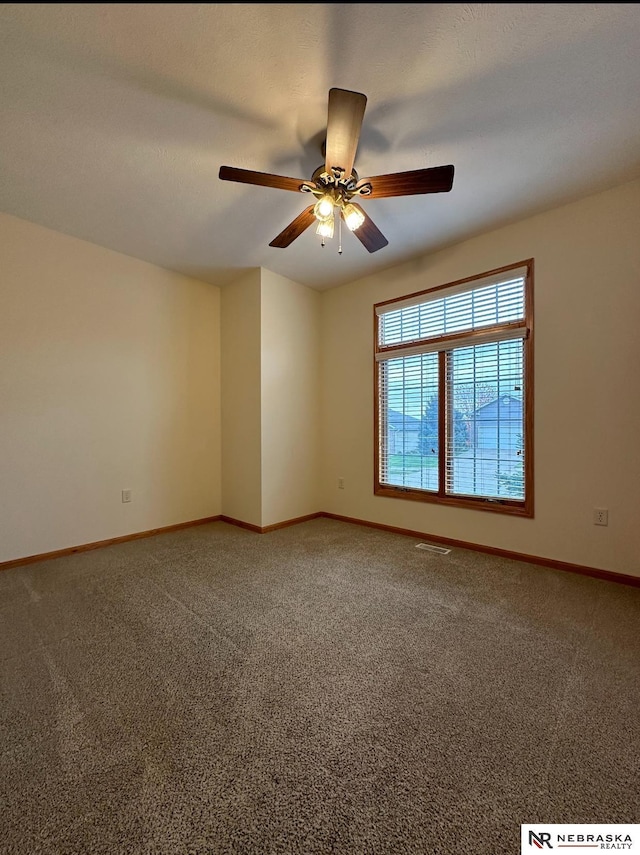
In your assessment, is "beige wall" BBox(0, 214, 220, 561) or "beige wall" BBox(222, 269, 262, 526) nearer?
"beige wall" BBox(0, 214, 220, 561)

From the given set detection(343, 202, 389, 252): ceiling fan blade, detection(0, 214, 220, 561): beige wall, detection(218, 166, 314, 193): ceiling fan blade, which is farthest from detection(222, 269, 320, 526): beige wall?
detection(218, 166, 314, 193): ceiling fan blade

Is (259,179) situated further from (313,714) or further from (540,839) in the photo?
(540,839)

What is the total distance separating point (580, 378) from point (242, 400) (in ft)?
9.75

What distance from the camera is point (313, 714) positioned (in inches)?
51.0

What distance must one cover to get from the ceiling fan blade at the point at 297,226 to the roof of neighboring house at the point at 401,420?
6.34 feet

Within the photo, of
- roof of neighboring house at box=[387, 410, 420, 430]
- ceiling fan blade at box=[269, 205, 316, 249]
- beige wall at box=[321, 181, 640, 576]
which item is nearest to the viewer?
ceiling fan blade at box=[269, 205, 316, 249]

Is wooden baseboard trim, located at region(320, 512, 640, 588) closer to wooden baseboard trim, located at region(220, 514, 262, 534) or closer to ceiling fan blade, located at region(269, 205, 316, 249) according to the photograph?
wooden baseboard trim, located at region(220, 514, 262, 534)

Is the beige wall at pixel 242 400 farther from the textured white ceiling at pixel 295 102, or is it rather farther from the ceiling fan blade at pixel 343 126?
the ceiling fan blade at pixel 343 126

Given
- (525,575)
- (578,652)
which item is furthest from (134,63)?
(525,575)

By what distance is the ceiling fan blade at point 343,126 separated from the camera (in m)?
1.43

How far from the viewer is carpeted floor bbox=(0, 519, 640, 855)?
94 cm

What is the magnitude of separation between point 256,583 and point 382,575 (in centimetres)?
90

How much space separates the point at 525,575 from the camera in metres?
2.51

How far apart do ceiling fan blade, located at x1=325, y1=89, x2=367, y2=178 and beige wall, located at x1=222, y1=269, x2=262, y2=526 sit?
1.95 m
